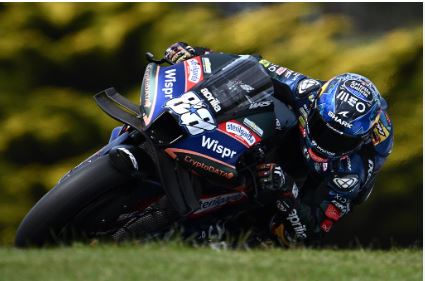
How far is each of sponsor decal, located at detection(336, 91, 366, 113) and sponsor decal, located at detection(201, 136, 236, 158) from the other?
2.57 ft

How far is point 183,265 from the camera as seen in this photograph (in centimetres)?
457

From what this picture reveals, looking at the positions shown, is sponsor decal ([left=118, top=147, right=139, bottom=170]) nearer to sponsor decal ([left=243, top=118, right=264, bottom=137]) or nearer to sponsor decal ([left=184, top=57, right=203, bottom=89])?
sponsor decal ([left=184, top=57, right=203, bottom=89])

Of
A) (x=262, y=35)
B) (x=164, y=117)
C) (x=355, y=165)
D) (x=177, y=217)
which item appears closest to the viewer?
(x=164, y=117)

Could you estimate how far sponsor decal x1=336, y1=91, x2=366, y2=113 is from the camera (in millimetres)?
5598

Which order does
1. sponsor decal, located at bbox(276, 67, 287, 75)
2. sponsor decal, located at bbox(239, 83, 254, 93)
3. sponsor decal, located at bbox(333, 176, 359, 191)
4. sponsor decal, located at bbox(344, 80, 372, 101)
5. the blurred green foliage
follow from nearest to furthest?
1. sponsor decal, located at bbox(239, 83, 254, 93)
2. sponsor decal, located at bbox(344, 80, 372, 101)
3. sponsor decal, located at bbox(333, 176, 359, 191)
4. sponsor decal, located at bbox(276, 67, 287, 75)
5. the blurred green foliage

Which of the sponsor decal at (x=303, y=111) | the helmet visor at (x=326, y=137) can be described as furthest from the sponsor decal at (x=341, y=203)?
the sponsor decal at (x=303, y=111)

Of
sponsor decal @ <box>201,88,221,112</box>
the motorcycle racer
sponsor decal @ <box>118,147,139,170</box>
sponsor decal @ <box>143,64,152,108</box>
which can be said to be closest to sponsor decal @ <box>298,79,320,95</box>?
the motorcycle racer

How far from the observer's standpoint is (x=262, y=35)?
25.3 feet

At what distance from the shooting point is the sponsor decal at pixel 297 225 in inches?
231

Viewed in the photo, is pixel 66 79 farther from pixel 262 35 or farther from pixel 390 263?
pixel 390 263

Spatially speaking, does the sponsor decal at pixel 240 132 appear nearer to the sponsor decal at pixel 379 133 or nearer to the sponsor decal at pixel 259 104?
the sponsor decal at pixel 259 104

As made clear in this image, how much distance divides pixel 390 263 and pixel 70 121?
3311mm

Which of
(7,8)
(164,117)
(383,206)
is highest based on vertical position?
(7,8)

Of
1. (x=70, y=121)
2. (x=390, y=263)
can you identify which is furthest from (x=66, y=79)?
(x=390, y=263)
